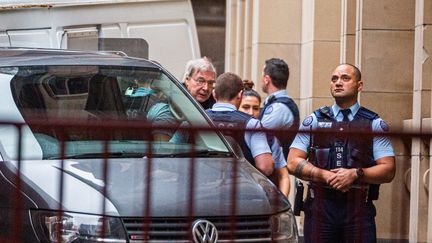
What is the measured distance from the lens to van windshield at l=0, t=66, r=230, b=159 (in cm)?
634

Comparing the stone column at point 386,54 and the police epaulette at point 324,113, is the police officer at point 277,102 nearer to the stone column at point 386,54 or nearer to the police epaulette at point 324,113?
the police epaulette at point 324,113

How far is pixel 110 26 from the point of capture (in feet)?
60.8

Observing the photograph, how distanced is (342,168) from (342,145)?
211 cm

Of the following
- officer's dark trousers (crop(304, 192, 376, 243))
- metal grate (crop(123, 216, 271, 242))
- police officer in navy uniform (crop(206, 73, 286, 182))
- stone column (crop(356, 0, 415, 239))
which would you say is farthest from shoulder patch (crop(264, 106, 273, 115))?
metal grate (crop(123, 216, 271, 242))

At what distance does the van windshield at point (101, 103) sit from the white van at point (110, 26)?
27.7 feet

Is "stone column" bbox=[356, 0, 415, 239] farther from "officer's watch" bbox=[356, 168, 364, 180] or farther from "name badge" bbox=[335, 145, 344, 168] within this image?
"officer's watch" bbox=[356, 168, 364, 180]

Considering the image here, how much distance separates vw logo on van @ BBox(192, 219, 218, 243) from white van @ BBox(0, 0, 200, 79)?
10.9 meters

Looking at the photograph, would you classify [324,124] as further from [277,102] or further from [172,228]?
[277,102]

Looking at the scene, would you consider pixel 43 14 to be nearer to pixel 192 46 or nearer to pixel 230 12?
pixel 192 46

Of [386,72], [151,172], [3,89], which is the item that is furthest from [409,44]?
[151,172]

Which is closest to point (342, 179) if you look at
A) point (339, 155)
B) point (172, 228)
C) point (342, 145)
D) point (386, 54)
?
point (339, 155)

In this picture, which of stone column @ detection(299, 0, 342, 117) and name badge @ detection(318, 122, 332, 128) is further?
stone column @ detection(299, 0, 342, 117)

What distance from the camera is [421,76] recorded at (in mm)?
12945

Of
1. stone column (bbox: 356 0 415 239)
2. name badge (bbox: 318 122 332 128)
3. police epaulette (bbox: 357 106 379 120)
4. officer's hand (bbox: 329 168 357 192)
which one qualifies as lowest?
officer's hand (bbox: 329 168 357 192)
